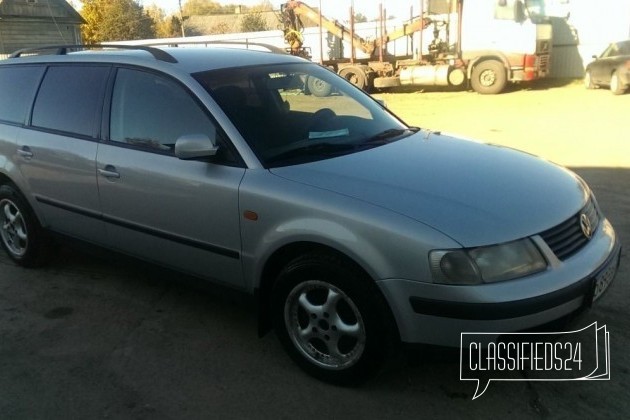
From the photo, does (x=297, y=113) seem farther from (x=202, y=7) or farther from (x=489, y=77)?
(x=202, y=7)

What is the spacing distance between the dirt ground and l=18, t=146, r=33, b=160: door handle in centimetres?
431

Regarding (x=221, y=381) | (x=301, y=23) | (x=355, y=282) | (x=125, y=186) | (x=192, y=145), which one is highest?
(x=301, y=23)

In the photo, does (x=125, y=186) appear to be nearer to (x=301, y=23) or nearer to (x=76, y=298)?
(x=76, y=298)

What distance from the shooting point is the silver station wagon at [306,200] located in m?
2.59

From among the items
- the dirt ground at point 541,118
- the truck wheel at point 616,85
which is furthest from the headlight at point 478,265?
the truck wheel at point 616,85

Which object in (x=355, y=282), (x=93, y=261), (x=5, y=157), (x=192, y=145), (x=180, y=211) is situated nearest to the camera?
(x=355, y=282)

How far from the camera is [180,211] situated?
135 inches

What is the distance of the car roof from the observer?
3.67 metres

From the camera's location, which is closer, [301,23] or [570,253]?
[570,253]

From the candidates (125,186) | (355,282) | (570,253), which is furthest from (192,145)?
(570,253)

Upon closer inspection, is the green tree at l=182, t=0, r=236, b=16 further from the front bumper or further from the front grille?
the front bumper

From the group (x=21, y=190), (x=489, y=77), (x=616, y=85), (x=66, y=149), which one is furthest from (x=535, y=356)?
(x=489, y=77)

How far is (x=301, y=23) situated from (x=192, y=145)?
67.4ft

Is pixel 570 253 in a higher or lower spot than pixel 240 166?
lower
